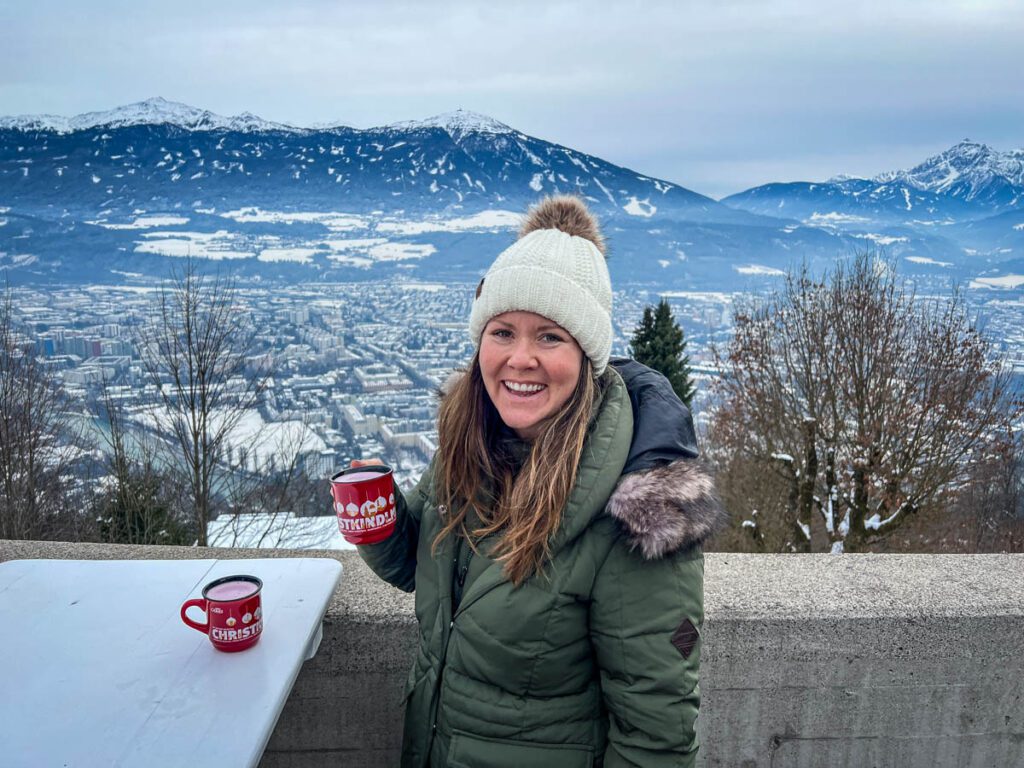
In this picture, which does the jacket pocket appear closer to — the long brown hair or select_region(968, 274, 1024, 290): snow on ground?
the long brown hair

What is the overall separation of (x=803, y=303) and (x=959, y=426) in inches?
166

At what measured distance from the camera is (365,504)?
174cm

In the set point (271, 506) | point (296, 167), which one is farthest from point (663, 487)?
point (296, 167)

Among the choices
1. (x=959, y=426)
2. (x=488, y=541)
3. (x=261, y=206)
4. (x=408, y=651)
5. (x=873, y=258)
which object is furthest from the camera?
(x=261, y=206)

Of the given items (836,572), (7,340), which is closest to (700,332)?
(7,340)

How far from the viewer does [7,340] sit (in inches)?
625

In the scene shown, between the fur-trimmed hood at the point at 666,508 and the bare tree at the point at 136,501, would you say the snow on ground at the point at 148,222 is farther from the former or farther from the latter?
the fur-trimmed hood at the point at 666,508

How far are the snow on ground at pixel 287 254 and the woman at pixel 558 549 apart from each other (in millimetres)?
87686

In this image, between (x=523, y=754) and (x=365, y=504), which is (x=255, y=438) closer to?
A: (x=365, y=504)

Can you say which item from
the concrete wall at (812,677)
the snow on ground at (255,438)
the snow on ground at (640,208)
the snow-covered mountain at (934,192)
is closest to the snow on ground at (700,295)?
the snow on ground at (255,438)

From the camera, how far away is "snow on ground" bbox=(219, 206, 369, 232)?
358 ft

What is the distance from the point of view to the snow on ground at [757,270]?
89750 millimetres

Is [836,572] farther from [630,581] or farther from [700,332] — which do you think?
[700,332]

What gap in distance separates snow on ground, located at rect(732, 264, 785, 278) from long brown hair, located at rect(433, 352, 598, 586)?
92393 mm
